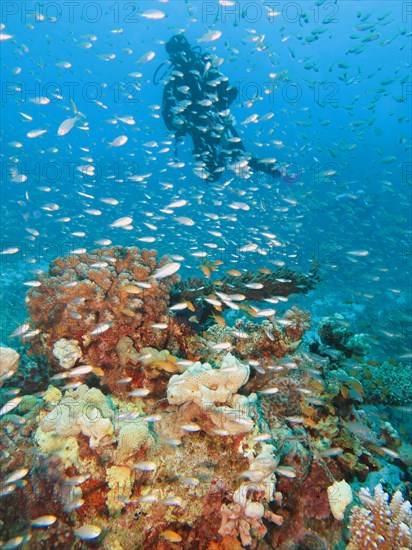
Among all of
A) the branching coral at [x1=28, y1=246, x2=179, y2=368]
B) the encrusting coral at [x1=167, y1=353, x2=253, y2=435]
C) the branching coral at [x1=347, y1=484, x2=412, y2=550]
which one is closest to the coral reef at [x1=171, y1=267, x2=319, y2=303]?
the branching coral at [x1=28, y1=246, x2=179, y2=368]

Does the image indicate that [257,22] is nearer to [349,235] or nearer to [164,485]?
[349,235]

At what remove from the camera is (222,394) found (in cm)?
388

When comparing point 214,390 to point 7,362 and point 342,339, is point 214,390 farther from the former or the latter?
point 342,339

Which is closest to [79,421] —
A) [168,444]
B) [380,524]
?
[168,444]

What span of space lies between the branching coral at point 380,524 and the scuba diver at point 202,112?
1122cm

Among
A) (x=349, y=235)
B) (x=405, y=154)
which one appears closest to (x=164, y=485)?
(x=349, y=235)

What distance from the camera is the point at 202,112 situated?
1269cm

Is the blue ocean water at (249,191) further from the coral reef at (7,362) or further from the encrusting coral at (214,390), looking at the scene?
the encrusting coral at (214,390)

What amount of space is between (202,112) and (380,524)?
13.2m

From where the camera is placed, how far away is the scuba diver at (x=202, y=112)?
12.7 meters

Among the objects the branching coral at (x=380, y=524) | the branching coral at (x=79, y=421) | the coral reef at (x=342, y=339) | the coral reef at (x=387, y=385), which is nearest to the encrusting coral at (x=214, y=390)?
the branching coral at (x=79, y=421)

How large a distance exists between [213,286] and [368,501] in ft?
13.8

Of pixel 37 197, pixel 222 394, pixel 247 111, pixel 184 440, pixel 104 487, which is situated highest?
pixel 247 111

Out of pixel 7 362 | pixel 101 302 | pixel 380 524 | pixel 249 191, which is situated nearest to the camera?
pixel 380 524
